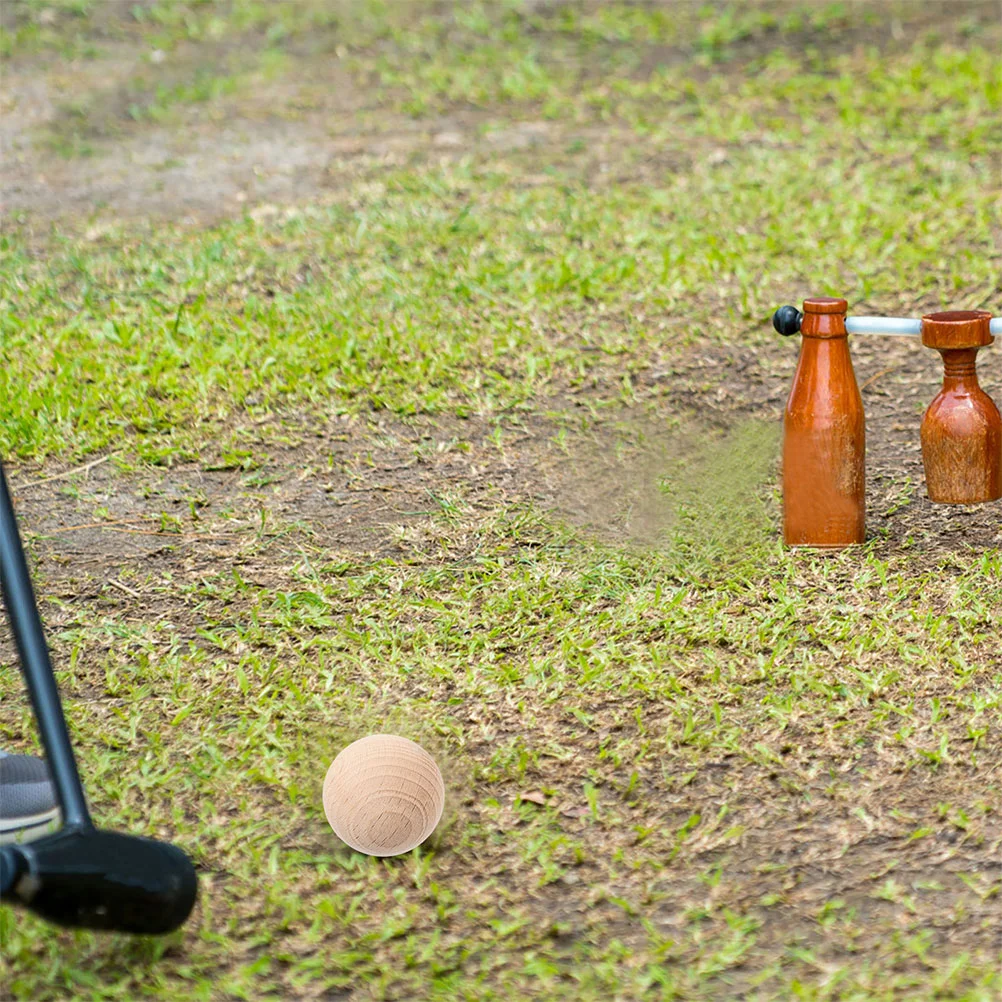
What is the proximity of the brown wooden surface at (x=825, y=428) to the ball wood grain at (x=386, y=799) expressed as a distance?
3.98ft

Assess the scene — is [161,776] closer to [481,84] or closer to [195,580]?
[195,580]

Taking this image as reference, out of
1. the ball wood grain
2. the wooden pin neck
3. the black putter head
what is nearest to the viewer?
the black putter head

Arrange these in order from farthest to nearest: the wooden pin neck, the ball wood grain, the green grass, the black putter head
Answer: the wooden pin neck
the ball wood grain
the green grass
the black putter head

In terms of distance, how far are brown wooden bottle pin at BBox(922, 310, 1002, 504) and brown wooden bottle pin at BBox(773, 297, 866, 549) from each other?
165mm

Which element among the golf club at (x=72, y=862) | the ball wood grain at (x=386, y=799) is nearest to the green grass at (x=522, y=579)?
the ball wood grain at (x=386, y=799)

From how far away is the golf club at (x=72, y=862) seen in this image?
1.70m

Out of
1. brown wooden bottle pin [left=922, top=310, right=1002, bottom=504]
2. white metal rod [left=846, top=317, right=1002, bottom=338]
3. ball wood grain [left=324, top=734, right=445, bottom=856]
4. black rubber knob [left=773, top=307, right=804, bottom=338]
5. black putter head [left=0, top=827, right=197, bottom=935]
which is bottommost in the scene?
ball wood grain [left=324, top=734, right=445, bottom=856]

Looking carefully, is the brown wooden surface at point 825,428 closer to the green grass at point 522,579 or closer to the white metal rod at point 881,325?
the white metal rod at point 881,325

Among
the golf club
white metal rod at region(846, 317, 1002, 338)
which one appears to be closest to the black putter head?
the golf club

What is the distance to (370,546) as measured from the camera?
3135mm

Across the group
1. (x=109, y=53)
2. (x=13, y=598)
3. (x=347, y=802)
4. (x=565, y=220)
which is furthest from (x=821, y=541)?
(x=109, y=53)

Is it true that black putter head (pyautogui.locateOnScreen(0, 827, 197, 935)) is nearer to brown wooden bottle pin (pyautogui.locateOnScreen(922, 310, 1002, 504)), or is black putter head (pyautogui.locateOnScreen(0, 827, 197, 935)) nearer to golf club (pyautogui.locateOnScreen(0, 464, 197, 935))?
golf club (pyautogui.locateOnScreen(0, 464, 197, 935))

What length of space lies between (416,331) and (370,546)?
4.37 ft

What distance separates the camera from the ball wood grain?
209cm
